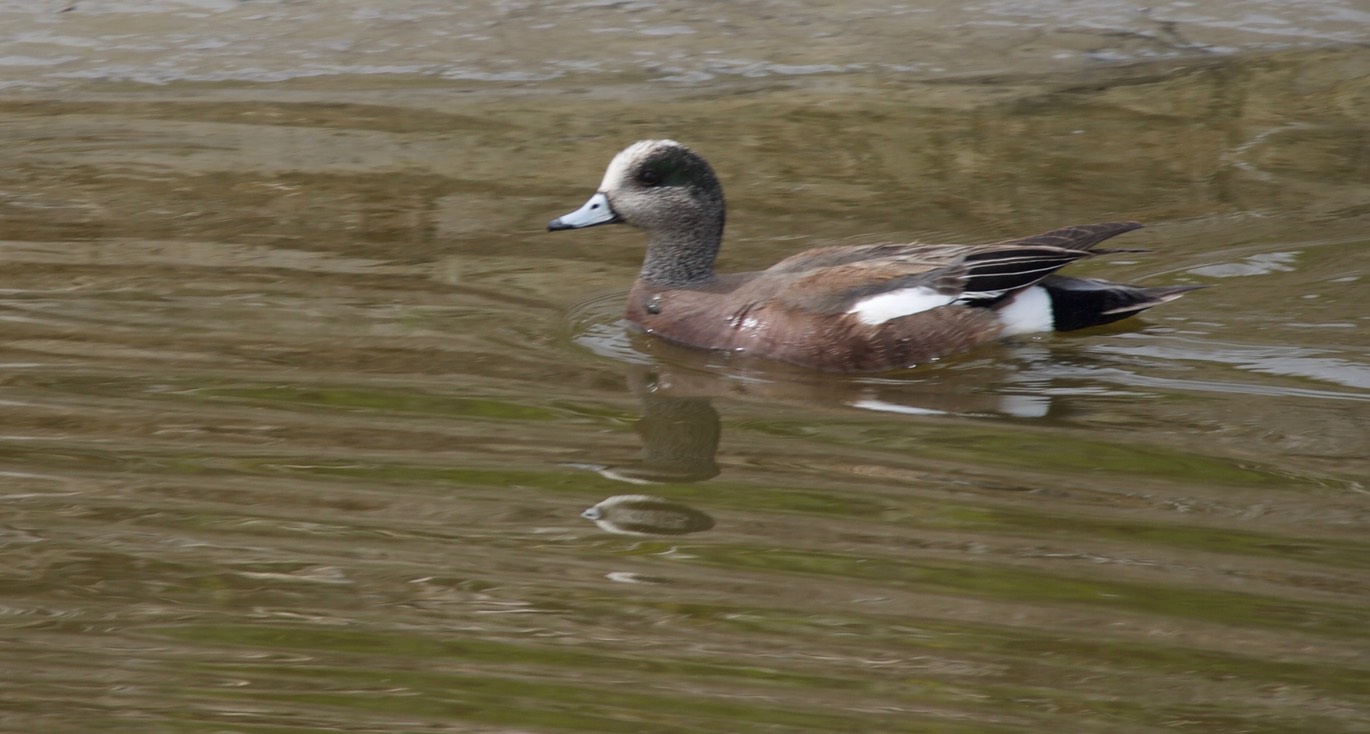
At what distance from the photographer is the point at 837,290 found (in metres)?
6.07

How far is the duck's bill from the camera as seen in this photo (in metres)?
6.55

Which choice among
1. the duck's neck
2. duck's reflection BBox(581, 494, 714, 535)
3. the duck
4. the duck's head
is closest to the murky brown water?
duck's reflection BBox(581, 494, 714, 535)

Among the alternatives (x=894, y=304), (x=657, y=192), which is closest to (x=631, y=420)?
(x=894, y=304)

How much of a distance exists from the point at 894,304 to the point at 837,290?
0.19 m

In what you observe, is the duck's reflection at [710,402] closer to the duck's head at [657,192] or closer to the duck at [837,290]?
the duck at [837,290]

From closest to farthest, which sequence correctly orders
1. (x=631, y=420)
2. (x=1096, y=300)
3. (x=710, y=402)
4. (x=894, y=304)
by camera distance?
1. (x=631, y=420)
2. (x=710, y=402)
3. (x=894, y=304)
4. (x=1096, y=300)

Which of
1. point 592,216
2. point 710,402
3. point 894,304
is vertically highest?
point 592,216

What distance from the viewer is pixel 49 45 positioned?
1024 cm


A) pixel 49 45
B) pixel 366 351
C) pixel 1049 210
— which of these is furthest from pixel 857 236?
pixel 49 45

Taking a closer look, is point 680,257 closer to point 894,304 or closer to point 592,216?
point 592,216

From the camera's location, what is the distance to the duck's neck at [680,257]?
6.61 m

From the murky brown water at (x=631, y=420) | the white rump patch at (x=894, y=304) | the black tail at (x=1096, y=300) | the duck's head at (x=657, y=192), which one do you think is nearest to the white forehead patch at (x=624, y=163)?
the duck's head at (x=657, y=192)

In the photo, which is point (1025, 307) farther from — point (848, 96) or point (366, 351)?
point (848, 96)

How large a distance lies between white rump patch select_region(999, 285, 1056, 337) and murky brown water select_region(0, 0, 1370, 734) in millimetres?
155
